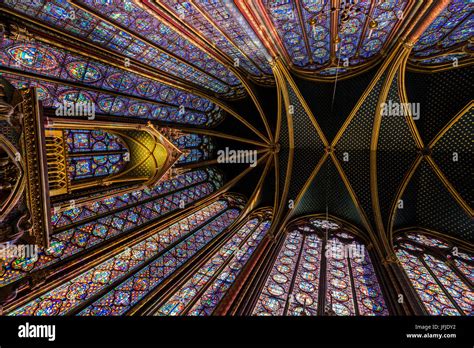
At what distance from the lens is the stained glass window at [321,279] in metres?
6.00

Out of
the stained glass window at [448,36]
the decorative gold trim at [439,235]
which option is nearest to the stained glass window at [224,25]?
the stained glass window at [448,36]

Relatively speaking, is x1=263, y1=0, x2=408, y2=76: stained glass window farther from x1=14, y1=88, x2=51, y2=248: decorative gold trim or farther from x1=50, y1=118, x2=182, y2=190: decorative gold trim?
x1=14, y1=88, x2=51, y2=248: decorative gold trim

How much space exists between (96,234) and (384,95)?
11.4 meters

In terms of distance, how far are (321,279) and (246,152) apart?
7641 mm

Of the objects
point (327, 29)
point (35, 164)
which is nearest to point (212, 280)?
point (35, 164)

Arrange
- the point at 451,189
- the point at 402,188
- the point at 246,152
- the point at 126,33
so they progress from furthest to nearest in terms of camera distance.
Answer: the point at 246,152 < the point at 402,188 < the point at 451,189 < the point at 126,33

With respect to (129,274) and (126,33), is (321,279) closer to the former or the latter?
(129,274)

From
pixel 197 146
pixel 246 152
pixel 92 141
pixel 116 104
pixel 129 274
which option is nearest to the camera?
pixel 129 274

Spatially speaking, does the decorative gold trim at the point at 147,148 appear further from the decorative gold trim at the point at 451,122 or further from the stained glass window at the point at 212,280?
the decorative gold trim at the point at 451,122

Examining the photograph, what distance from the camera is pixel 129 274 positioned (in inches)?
259

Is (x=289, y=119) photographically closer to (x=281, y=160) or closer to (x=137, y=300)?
(x=281, y=160)

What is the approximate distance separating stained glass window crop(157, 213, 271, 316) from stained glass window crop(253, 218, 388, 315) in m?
1.14

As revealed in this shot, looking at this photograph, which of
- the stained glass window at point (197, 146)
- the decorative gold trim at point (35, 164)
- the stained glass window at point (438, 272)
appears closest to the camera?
the decorative gold trim at point (35, 164)

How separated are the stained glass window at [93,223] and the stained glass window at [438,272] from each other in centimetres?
872
